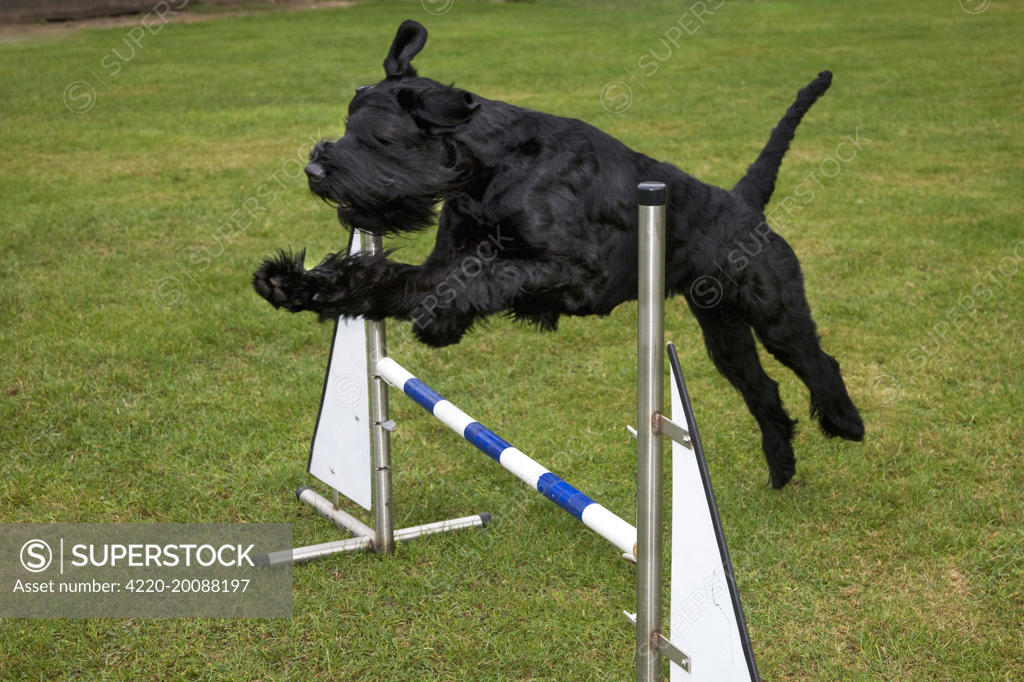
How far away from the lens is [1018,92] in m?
13.1

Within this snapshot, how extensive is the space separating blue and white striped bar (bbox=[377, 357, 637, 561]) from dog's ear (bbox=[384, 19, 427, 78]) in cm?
118

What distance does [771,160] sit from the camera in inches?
139

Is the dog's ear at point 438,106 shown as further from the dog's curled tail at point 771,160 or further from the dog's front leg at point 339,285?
the dog's curled tail at point 771,160

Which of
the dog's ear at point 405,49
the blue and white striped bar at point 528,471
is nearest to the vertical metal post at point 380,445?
the blue and white striped bar at point 528,471

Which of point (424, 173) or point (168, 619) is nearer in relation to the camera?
point (424, 173)

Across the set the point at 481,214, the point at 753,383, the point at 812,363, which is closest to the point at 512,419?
the point at 753,383

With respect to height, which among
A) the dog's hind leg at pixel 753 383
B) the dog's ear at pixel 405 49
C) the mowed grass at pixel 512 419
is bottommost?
the mowed grass at pixel 512 419

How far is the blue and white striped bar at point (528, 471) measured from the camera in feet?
9.10

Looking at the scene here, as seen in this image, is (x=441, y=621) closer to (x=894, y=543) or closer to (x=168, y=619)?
(x=168, y=619)

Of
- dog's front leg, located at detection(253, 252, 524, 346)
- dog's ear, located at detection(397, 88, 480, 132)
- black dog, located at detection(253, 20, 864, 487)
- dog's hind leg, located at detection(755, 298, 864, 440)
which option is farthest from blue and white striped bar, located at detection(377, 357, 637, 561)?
dog's ear, located at detection(397, 88, 480, 132)

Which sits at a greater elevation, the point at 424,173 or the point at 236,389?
the point at 424,173

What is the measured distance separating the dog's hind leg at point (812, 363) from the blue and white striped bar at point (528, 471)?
89 cm

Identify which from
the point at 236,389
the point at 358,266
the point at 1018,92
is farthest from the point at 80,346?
the point at 1018,92

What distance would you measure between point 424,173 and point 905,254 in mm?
5432
